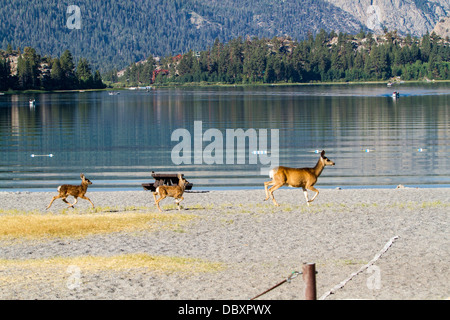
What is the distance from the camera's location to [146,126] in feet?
310

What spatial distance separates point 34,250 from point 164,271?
5390 mm

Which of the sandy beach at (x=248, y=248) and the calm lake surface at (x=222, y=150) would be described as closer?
the sandy beach at (x=248, y=248)

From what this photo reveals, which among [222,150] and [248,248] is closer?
[248,248]

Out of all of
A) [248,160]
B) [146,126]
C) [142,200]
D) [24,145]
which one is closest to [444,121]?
[146,126]

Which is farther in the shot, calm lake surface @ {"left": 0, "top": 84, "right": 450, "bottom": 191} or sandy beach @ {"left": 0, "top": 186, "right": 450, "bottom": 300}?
calm lake surface @ {"left": 0, "top": 84, "right": 450, "bottom": 191}

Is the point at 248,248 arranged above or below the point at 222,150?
below

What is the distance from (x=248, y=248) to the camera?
2183 cm

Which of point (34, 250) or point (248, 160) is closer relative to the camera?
point (34, 250)

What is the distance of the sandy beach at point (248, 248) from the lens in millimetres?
17000

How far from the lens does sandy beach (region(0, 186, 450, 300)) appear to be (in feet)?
55.8

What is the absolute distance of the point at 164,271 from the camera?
1881 cm
